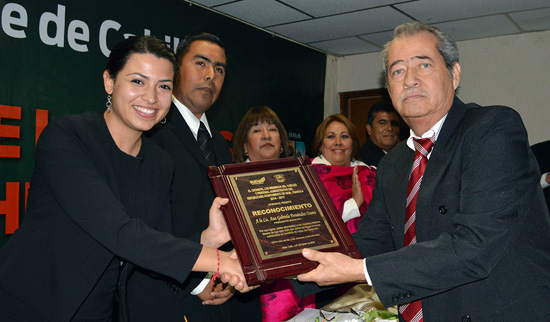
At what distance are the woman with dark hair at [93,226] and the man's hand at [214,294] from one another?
305mm

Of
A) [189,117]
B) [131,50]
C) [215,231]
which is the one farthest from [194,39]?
[215,231]

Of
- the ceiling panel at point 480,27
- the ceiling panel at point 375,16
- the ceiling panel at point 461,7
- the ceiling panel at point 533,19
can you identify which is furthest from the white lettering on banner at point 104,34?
the ceiling panel at point 533,19

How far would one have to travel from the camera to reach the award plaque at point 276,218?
4.98 ft

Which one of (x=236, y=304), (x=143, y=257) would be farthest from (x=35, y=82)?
(x=143, y=257)

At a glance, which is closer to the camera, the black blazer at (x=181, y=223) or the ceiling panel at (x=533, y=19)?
the black blazer at (x=181, y=223)

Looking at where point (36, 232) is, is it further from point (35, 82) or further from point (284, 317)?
point (35, 82)

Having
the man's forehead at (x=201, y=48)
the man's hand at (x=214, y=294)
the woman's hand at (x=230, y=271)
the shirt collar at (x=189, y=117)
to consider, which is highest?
the man's forehead at (x=201, y=48)

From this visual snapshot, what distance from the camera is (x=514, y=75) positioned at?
18.7 ft

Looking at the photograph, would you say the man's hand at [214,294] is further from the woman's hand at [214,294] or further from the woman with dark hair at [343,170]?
the woman with dark hair at [343,170]

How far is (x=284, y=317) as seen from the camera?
8.52ft

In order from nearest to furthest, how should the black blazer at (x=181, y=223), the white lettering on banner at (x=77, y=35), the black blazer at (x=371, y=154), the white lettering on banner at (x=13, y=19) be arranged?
the black blazer at (x=181, y=223), the white lettering on banner at (x=13, y=19), the white lettering on banner at (x=77, y=35), the black blazer at (x=371, y=154)

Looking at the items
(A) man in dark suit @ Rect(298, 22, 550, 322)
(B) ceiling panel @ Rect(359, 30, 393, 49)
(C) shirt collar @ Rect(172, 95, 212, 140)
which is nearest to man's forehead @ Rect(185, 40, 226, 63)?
(C) shirt collar @ Rect(172, 95, 212, 140)

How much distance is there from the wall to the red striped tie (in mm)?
4655

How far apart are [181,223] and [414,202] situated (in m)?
0.99
